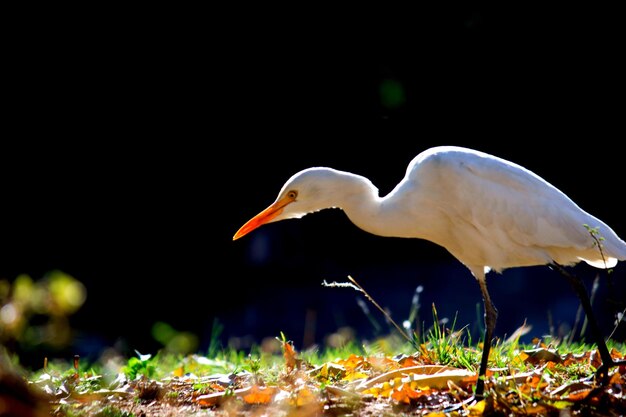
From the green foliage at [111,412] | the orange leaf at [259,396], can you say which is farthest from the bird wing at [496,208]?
the green foliage at [111,412]

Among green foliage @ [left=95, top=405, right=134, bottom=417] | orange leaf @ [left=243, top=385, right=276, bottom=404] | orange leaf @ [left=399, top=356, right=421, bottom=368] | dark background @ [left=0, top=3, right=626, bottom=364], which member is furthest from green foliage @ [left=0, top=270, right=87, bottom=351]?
dark background @ [left=0, top=3, right=626, bottom=364]

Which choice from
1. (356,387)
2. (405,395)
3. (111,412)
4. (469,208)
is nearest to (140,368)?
(111,412)

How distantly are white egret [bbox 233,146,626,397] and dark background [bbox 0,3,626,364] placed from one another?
3.00 meters

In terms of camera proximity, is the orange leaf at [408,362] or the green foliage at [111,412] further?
the orange leaf at [408,362]

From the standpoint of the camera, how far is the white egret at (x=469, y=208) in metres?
3.21

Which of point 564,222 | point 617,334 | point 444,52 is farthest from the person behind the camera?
point 444,52

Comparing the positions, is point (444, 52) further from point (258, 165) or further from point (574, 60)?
point (258, 165)

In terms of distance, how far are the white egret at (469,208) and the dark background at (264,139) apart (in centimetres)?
300

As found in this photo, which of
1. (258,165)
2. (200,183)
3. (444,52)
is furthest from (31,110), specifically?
(444,52)

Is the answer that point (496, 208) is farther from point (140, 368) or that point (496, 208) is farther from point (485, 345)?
point (140, 368)

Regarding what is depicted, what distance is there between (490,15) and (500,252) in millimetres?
3400

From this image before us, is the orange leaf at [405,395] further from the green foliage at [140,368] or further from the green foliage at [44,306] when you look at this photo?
the green foliage at [44,306]

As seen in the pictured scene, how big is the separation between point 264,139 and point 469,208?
11.8 ft

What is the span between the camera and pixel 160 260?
6754mm
